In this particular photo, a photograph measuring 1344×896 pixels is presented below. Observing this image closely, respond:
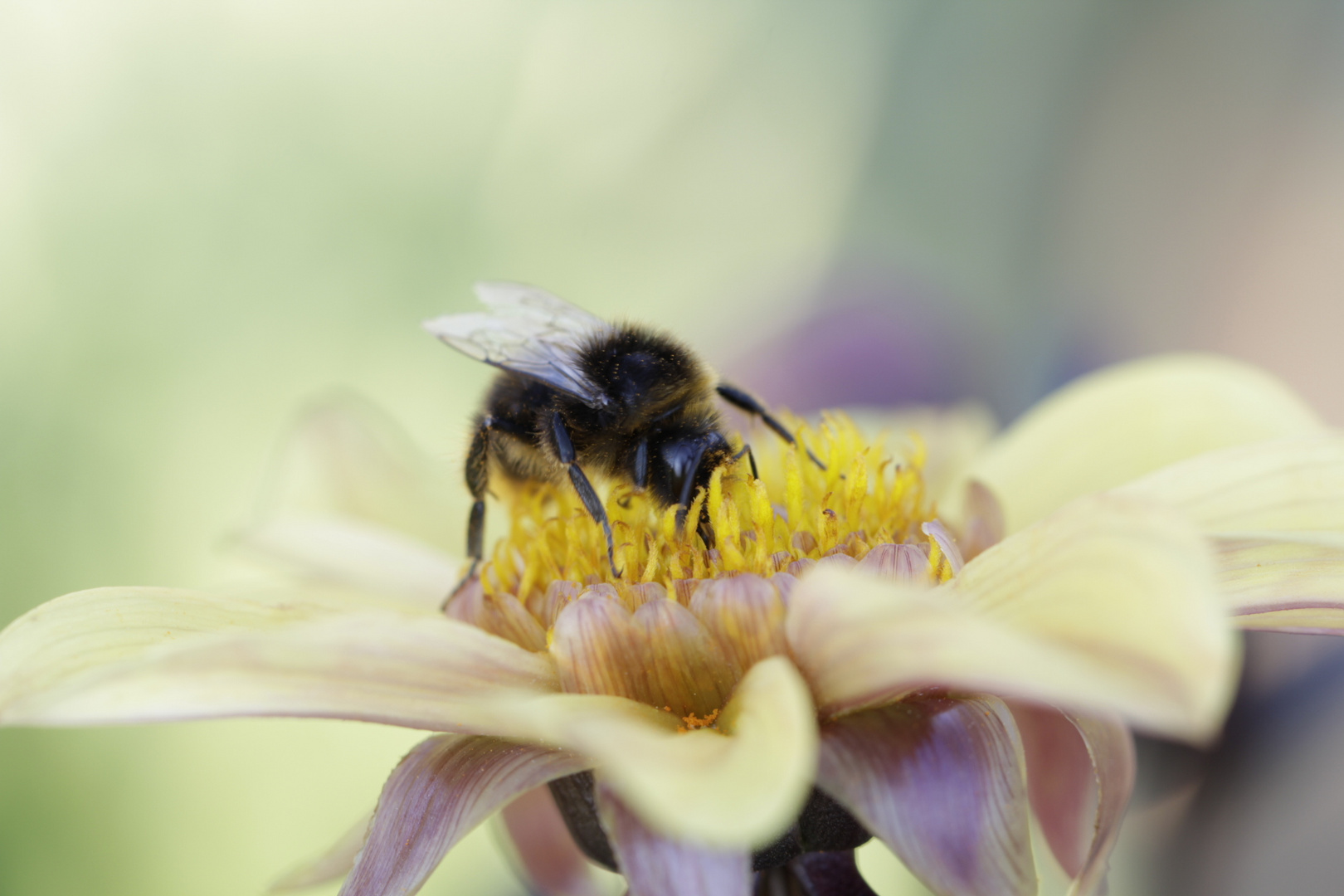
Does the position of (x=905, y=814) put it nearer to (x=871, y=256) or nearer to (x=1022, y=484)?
(x=1022, y=484)

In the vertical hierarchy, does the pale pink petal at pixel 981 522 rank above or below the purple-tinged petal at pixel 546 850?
above

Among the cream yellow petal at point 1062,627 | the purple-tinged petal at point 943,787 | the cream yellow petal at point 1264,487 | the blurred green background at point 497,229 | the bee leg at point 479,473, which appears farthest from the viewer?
the blurred green background at point 497,229

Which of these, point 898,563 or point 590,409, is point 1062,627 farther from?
point 590,409

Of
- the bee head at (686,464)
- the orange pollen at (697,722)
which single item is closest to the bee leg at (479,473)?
the bee head at (686,464)

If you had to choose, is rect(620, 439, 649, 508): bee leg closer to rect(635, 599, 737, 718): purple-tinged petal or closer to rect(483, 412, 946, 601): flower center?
rect(483, 412, 946, 601): flower center

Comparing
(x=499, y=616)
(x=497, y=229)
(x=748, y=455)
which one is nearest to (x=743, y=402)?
(x=748, y=455)

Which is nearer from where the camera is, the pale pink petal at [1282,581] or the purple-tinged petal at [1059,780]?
the pale pink petal at [1282,581]

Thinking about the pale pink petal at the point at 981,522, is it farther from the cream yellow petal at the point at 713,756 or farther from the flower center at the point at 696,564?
the cream yellow petal at the point at 713,756

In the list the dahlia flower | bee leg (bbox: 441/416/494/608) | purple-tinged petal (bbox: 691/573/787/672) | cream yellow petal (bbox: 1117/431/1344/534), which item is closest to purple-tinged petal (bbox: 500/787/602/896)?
the dahlia flower
